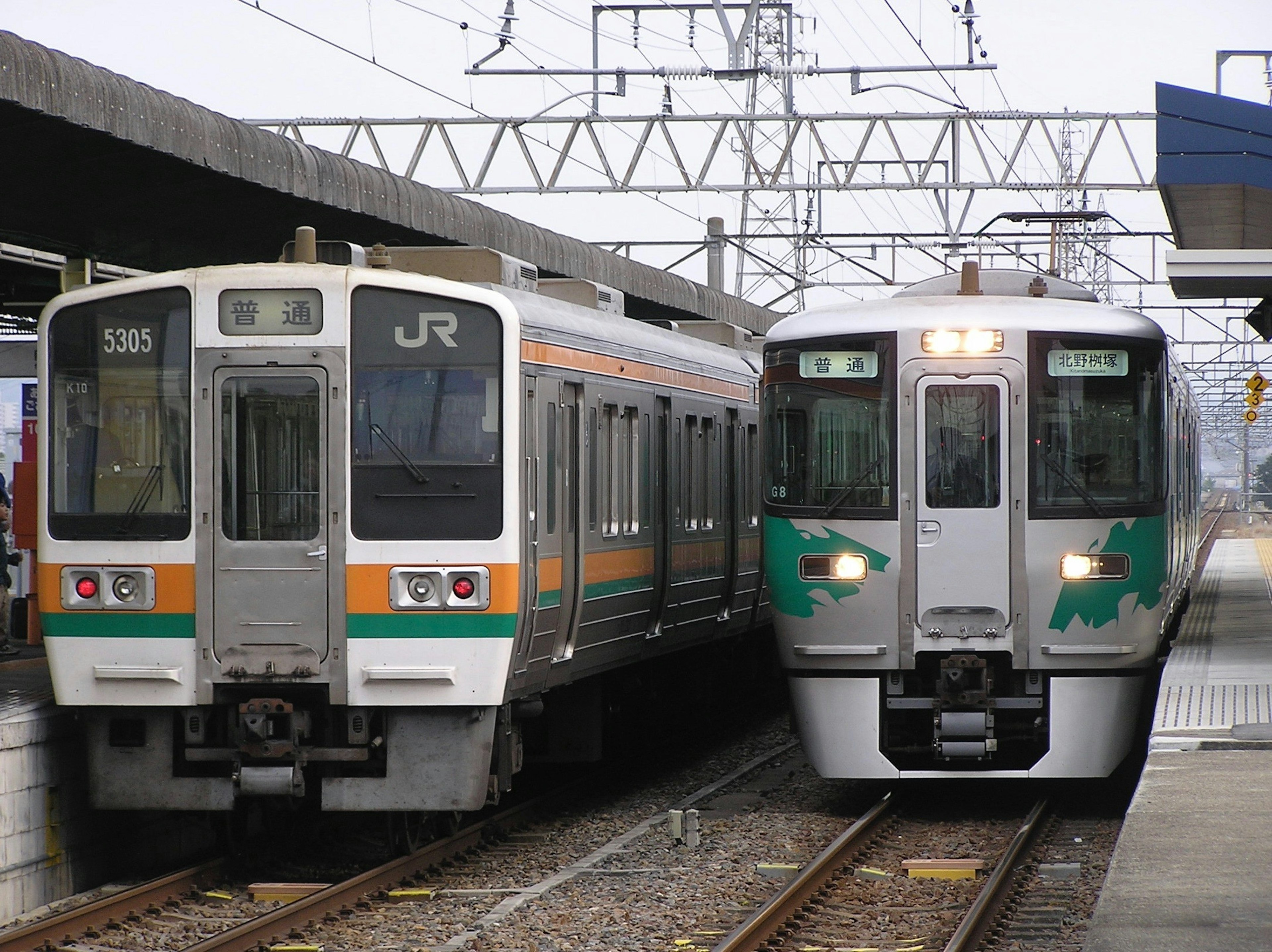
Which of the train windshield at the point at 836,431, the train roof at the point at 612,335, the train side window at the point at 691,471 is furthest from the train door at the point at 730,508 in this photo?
the train windshield at the point at 836,431

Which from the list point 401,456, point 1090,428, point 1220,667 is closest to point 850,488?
point 1090,428

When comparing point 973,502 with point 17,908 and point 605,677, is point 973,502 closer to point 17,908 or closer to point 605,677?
point 605,677

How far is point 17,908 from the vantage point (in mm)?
8430

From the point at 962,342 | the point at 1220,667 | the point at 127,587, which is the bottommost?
the point at 1220,667

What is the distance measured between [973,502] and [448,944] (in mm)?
4156

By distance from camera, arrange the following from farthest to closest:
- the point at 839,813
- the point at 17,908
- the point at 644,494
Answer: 1. the point at 644,494
2. the point at 839,813
3. the point at 17,908

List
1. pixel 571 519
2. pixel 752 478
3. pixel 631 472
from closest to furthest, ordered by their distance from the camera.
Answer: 1. pixel 571 519
2. pixel 631 472
3. pixel 752 478

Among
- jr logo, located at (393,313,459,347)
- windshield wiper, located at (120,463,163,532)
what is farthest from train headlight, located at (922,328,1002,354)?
windshield wiper, located at (120,463,163,532)

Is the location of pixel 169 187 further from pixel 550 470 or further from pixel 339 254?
pixel 550 470

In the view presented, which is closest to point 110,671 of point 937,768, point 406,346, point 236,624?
point 236,624

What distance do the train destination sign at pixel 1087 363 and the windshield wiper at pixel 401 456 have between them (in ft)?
12.2

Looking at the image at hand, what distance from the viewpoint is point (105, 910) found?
796 centimetres

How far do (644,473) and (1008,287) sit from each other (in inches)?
106

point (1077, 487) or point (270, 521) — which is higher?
point (1077, 487)
